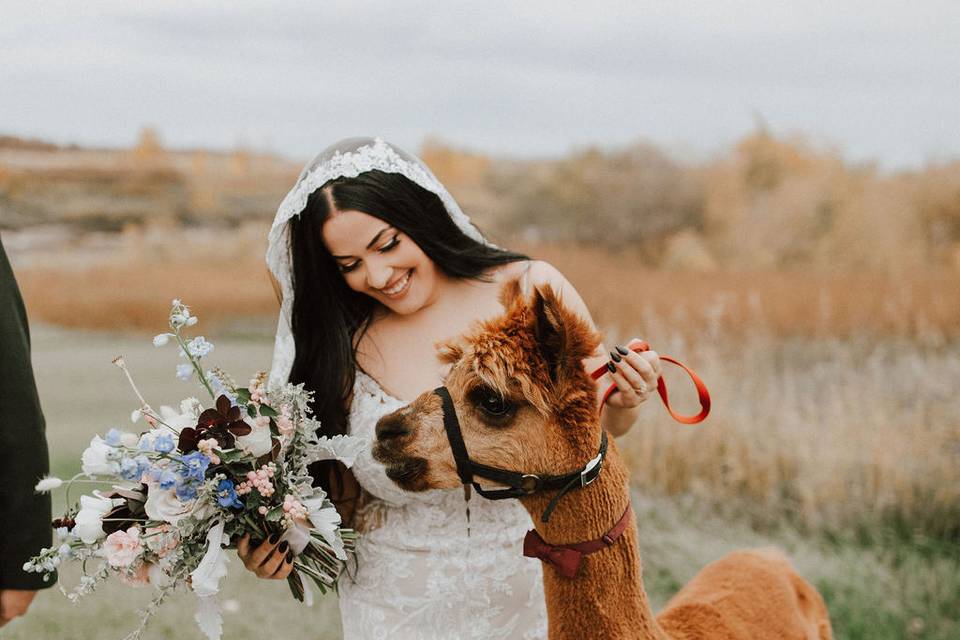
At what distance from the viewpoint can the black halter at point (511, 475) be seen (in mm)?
1986

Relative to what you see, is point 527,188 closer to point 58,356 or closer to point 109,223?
point 109,223

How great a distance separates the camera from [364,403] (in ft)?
8.50

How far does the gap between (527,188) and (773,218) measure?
2355mm

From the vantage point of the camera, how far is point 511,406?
1.99m

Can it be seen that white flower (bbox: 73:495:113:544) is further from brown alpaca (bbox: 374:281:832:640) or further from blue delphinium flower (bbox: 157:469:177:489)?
brown alpaca (bbox: 374:281:832:640)

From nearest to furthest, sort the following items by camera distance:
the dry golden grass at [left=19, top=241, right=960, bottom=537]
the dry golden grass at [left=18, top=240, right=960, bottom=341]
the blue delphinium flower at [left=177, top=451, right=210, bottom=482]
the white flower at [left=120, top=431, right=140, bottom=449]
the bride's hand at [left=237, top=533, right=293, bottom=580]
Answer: the blue delphinium flower at [left=177, top=451, right=210, bottom=482] → the white flower at [left=120, top=431, right=140, bottom=449] → the bride's hand at [left=237, top=533, right=293, bottom=580] → the dry golden grass at [left=19, top=241, right=960, bottom=537] → the dry golden grass at [left=18, top=240, right=960, bottom=341]

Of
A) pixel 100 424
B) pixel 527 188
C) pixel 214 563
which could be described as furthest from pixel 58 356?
pixel 214 563

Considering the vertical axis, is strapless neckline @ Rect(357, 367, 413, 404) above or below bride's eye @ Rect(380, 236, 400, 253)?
below

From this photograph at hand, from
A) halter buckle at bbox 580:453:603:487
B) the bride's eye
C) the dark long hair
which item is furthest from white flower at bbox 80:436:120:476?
halter buckle at bbox 580:453:603:487

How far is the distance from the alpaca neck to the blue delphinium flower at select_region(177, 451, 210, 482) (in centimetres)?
76

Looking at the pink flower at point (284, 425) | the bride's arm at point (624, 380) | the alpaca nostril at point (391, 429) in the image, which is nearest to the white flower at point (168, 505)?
the pink flower at point (284, 425)

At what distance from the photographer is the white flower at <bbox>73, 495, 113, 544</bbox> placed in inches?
73.9

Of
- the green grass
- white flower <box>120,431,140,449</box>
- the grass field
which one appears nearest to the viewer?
white flower <box>120,431,140,449</box>

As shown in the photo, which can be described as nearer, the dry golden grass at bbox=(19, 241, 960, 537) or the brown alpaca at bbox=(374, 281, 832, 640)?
the brown alpaca at bbox=(374, 281, 832, 640)
